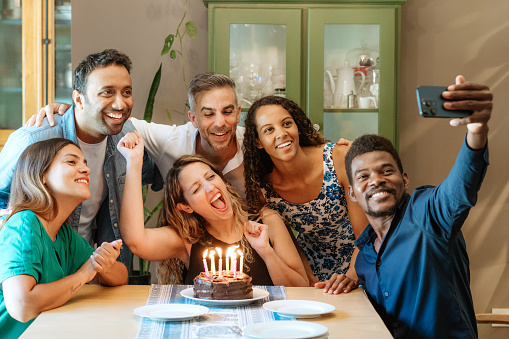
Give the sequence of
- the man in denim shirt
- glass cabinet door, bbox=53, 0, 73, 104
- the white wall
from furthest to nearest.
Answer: glass cabinet door, bbox=53, 0, 73, 104, the white wall, the man in denim shirt

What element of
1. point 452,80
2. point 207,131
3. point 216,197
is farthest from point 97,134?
point 452,80

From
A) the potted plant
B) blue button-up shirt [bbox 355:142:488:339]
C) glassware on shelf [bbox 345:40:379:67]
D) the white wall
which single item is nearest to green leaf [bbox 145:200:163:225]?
the potted plant

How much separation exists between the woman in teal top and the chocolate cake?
0.34 m

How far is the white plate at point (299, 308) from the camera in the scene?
5.76 feet

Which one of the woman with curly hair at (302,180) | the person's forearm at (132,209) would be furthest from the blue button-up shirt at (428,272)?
the person's forearm at (132,209)

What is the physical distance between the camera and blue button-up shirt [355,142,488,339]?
187 centimetres

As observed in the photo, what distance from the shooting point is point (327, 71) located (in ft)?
11.6

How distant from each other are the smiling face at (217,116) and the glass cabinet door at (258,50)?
0.94 metres

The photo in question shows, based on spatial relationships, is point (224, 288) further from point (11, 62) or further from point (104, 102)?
point (11, 62)

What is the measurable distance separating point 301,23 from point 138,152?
1505 millimetres

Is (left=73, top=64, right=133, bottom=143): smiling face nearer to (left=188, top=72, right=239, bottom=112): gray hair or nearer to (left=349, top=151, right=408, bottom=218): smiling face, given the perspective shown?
(left=188, top=72, right=239, bottom=112): gray hair

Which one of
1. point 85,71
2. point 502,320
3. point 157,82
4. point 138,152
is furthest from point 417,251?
point 157,82

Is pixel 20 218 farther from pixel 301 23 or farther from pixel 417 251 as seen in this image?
pixel 301 23

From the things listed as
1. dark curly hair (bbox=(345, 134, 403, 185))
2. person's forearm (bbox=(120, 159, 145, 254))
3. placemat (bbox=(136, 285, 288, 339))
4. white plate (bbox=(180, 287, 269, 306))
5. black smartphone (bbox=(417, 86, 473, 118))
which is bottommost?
placemat (bbox=(136, 285, 288, 339))
